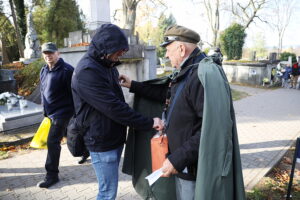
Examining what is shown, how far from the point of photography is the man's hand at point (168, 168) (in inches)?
67.2

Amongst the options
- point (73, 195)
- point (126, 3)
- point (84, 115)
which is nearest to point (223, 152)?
point (84, 115)

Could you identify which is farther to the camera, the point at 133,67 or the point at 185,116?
the point at 133,67

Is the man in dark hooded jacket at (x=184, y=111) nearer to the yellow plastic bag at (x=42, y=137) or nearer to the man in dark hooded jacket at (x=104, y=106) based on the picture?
the man in dark hooded jacket at (x=104, y=106)

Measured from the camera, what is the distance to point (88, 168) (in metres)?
3.90

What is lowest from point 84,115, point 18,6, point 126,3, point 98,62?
point 84,115

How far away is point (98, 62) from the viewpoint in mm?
1953

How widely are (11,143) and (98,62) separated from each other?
13.0 ft

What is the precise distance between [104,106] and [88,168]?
96.3 inches

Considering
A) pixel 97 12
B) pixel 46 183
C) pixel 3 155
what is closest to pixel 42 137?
pixel 46 183

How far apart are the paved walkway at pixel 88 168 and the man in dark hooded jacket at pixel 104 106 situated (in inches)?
49.3

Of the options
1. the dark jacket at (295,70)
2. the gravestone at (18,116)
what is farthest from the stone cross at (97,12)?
the dark jacket at (295,70)

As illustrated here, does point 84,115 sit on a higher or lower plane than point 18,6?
lower

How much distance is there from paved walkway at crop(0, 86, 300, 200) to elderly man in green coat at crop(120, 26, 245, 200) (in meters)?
1.70

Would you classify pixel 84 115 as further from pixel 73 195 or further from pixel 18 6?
pixel 18 6
